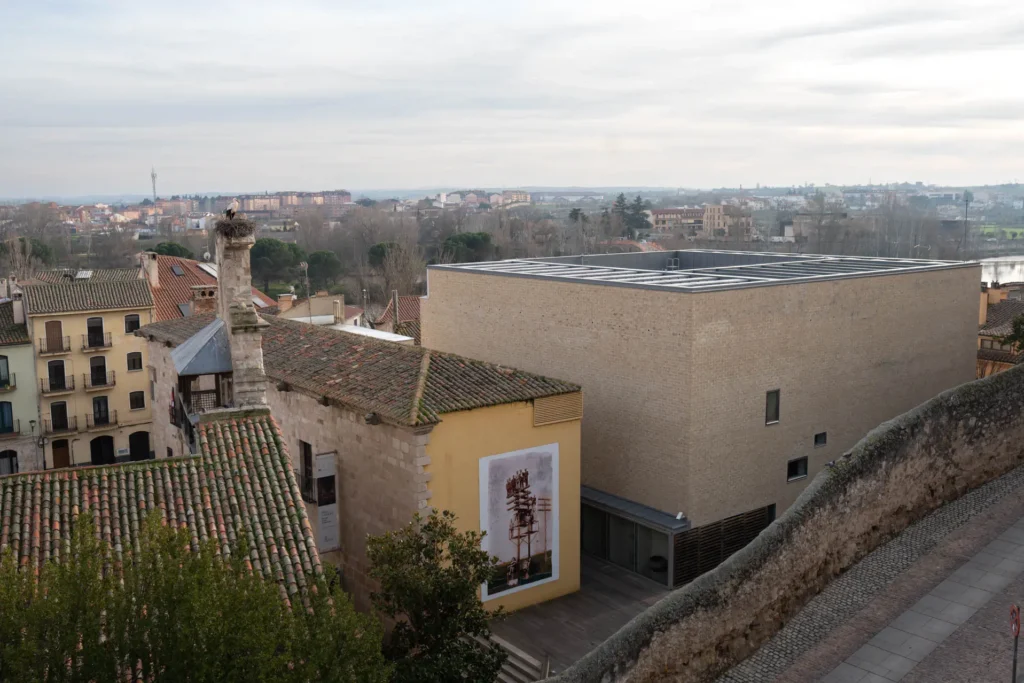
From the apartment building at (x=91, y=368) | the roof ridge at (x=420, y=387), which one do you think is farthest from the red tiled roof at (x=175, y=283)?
the roof ridge at (x=420, y=387)

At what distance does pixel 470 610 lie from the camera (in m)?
13.5

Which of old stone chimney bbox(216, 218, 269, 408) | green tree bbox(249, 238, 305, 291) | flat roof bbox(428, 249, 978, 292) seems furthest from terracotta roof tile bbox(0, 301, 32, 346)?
green tree bbox(249, 238, 305, 291)

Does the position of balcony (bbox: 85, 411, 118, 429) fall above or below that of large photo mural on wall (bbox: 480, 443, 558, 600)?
below

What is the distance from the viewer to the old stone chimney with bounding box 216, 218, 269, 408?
48.5 ft

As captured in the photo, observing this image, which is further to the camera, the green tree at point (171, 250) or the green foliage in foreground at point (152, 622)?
the green tree at point (171, 250)

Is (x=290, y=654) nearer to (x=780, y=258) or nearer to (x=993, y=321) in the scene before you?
(x=780, y=258)

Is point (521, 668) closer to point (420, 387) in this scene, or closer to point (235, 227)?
point (420, 387)

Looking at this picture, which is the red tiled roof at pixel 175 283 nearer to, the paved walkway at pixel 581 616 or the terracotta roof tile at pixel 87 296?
the terracotta roof tile at pixel 87 296

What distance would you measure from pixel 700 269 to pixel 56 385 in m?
24.3

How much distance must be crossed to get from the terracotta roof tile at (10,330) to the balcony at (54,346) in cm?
46

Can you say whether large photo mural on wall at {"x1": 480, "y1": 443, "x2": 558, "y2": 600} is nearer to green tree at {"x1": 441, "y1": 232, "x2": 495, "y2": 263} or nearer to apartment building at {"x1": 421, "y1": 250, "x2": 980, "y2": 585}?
apartment building at {"x1": 421, "y1": 250, "x2": 980, "y2": 585}

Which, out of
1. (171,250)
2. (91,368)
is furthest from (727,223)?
→ (91,368)

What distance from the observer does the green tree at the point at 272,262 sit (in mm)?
73000

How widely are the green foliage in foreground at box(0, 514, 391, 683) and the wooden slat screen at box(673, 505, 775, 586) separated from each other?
36.6ft
